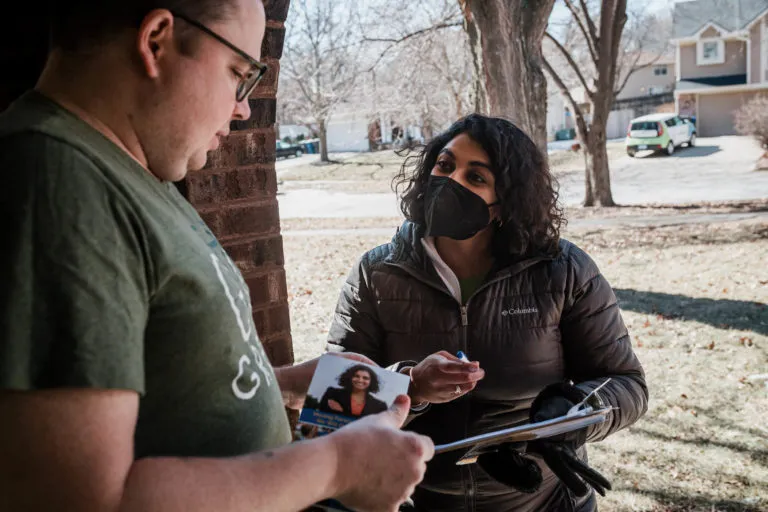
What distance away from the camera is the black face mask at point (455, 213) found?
2.65 metres

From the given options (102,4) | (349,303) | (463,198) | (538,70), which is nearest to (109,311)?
(102,4)

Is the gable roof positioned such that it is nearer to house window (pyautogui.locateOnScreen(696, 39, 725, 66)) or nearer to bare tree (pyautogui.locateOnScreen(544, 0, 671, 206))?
house window (pyautogui.locateOnScreen(696, 39, 725, 66))

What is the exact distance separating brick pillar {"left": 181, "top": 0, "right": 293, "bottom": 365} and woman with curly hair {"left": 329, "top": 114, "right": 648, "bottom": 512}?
27cm

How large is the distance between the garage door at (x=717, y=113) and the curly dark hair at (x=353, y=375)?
42819 mm

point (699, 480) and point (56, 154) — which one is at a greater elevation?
point (56, 154)

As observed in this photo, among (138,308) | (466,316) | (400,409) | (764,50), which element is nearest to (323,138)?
(764,50)

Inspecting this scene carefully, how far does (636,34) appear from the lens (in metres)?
39.8

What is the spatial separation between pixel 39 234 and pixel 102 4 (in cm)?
41

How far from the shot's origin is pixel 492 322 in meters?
2.42

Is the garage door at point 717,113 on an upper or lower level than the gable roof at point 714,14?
lower

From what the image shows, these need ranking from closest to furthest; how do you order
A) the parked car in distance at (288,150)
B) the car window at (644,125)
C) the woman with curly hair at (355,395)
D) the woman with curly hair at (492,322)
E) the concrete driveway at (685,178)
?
1. the woman with curly hair at (355,395)
2. the woman with curly hair at (492,322)
3. the concrete driveway at (685,178)
4. the car window at (644,125)
5. the parked car in distance at (288,150)

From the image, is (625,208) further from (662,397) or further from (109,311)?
(109,311)

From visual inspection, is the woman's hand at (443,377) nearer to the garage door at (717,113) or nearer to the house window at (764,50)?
the garage door at (717,113)

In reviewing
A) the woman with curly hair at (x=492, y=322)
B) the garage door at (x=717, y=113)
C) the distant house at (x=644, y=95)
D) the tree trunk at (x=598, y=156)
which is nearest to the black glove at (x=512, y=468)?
the woman with curly hair at (x=492, y=322)
